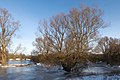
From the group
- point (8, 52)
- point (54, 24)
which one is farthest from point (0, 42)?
point (54, 24)

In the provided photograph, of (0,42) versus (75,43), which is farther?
(0,42)

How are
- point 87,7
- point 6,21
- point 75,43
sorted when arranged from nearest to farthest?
point 75,43 < point 87,7 < point 6,21

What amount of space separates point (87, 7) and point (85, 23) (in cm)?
264

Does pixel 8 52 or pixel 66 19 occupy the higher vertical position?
pixel 66 19

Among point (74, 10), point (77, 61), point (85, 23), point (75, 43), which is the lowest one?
point (77, 61)

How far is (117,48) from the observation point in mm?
54750

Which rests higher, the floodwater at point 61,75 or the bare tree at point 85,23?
the bare tree at point 85,23

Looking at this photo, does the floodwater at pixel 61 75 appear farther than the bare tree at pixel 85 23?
No

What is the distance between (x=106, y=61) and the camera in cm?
5628

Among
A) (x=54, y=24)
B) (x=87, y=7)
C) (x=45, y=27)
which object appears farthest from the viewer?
(x=45, y=27)

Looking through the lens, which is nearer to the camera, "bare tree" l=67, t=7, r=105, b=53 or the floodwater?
the floodwater

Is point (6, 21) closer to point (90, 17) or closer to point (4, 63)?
point (4, 63)

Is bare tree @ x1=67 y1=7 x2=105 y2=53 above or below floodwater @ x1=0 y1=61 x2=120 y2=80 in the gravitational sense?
above

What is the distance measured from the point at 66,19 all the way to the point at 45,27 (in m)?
6.75
